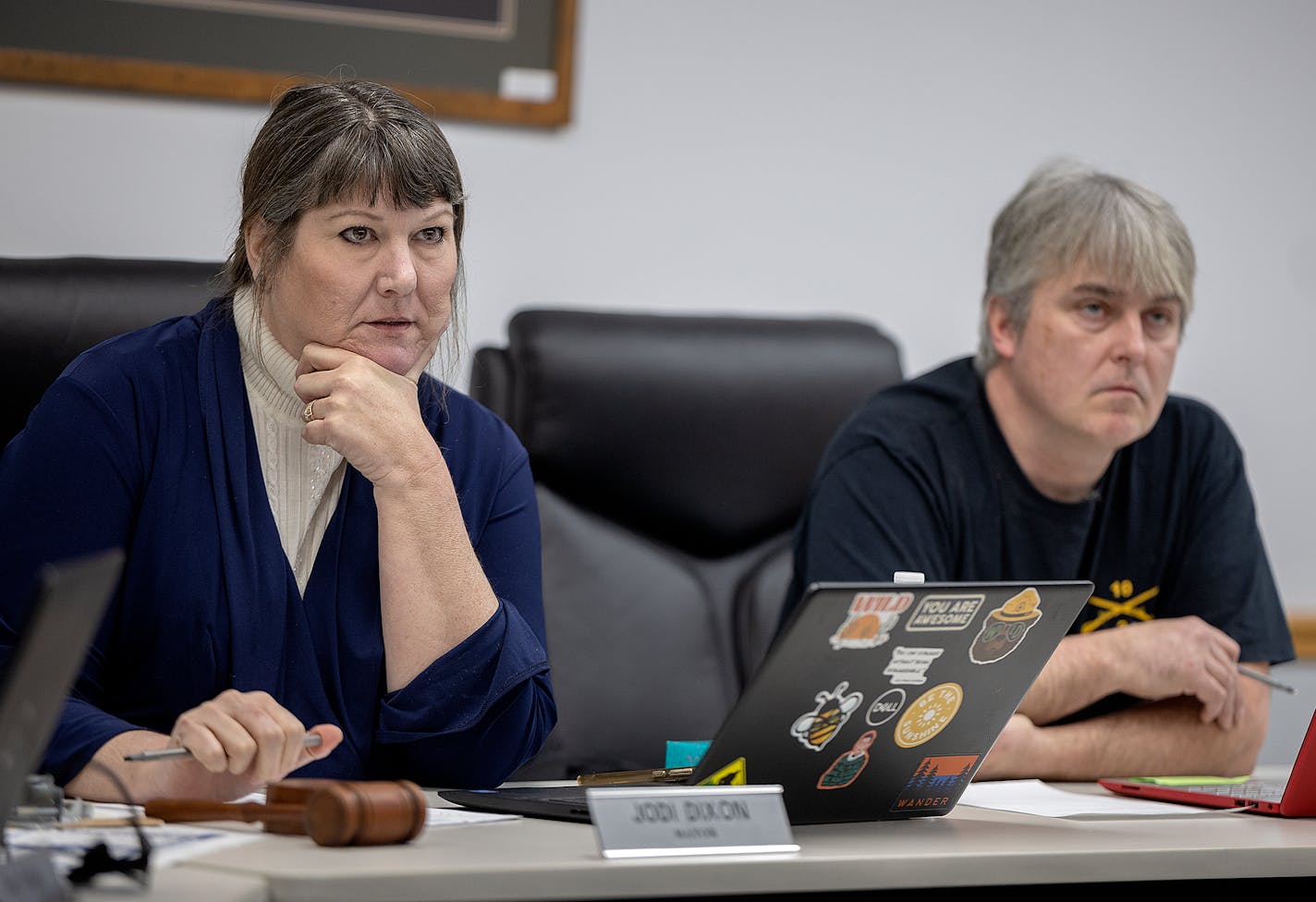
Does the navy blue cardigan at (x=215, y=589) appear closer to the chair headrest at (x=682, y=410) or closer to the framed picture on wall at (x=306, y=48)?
the chair headrest at (x=682, y=410)

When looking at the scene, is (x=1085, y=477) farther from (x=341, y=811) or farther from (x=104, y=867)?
(x=104, y=867)

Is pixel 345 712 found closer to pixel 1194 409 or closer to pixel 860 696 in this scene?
pixel 860 696

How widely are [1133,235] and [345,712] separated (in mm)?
1037

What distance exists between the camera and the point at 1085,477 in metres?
1.84

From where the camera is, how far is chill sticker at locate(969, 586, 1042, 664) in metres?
1.08

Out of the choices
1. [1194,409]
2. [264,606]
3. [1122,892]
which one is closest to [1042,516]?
[1194,409]

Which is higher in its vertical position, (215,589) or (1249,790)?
(215,589)

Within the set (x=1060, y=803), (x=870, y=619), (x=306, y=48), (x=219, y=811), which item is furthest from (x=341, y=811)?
(x=306, y=48)

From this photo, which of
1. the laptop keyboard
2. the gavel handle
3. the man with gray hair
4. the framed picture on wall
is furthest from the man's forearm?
the framed picture on wall

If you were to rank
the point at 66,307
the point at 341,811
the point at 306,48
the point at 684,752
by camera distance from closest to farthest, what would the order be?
the point at 341,811 → the point at 684,752 → the point at 66,307 → the point at 306,48

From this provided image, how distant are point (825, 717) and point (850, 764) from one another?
65mm

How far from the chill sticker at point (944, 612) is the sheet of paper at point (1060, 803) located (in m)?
0.29

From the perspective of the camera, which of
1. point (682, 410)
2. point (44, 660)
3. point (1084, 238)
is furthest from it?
point (682, 410)

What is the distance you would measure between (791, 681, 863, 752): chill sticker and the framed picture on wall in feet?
4.04
